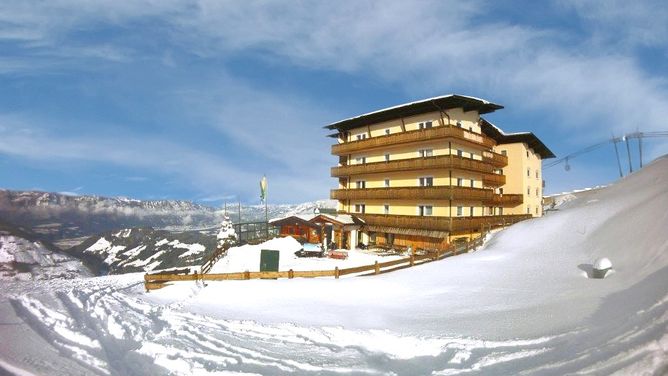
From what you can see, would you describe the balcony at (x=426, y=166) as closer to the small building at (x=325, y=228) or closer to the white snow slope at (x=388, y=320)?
the small building at (x=325, y=228)

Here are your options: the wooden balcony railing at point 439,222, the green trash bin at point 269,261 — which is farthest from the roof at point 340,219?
the green trash bin at point 269,261

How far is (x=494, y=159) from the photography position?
36219 millimetres

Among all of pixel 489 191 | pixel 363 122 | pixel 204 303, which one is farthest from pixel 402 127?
pixel 204 303

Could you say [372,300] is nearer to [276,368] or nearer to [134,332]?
[276,368]

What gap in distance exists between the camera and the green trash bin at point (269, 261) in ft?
69.7

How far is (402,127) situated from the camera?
34125mm

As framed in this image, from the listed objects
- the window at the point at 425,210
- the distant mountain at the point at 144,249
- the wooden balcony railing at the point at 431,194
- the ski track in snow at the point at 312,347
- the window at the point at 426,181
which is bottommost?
the distant mountain at the point at 144,249

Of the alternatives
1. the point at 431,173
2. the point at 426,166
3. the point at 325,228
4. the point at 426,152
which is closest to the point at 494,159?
the point at 426,152

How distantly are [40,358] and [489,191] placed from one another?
3474cm

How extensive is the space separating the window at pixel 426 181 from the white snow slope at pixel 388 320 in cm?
1405

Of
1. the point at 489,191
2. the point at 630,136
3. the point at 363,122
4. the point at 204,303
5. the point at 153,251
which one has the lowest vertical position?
the point at 153,251

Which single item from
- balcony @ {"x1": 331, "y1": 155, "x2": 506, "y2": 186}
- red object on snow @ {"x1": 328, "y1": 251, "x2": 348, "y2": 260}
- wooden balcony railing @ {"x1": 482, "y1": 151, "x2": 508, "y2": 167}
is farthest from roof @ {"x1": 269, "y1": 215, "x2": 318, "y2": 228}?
wooden balcony railing @ {"x1": 482, "y1": 151, "x2": 508, "y2": 167}

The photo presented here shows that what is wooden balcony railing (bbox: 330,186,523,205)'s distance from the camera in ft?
95.5

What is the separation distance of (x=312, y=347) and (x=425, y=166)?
24914 millimetres
